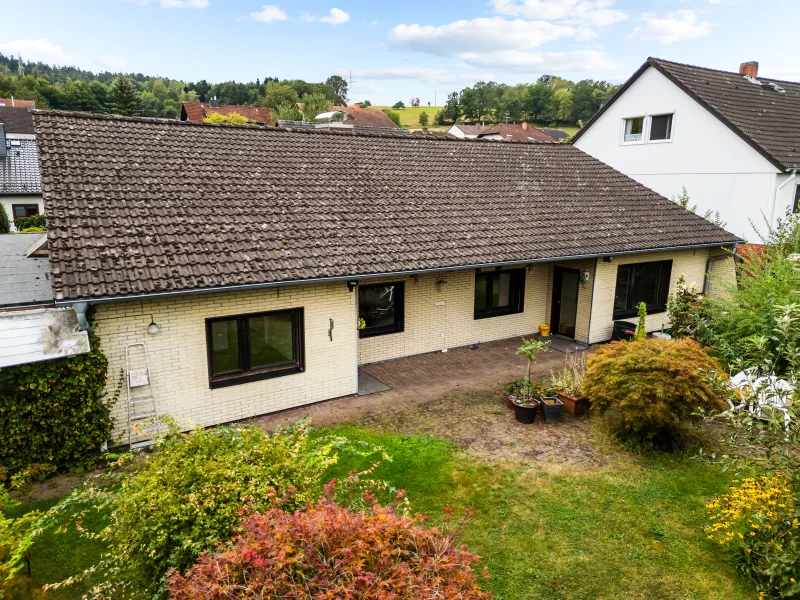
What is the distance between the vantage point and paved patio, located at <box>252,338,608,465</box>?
28.3 feet

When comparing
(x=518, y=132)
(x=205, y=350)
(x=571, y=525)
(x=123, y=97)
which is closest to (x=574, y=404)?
(x=571, y=525)

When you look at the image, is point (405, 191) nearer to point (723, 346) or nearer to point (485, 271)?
point (485, 271)

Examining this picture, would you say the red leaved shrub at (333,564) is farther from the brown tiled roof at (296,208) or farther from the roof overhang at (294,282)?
the brown tiled roof at (296,208)

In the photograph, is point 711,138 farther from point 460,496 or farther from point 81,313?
point 81,313

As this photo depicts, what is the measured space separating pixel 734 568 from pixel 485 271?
866cm

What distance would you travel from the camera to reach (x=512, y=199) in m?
14.3

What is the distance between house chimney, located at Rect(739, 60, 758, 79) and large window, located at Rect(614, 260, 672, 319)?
16.0m

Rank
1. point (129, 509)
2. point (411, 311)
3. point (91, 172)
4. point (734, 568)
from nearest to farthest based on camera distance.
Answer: point (129, 509) < point (734, 568) < point (91, 172) < point (411, 311)

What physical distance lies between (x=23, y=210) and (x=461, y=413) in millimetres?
33750

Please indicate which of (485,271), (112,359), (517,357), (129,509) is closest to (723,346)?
(517,357)

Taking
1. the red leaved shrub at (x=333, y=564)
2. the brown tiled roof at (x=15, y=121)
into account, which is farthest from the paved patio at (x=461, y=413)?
the brown tiled roof at (x=15, y=121)

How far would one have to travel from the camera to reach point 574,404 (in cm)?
976

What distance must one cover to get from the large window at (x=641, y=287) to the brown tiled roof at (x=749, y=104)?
678cm

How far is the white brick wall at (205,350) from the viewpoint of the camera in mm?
8211
